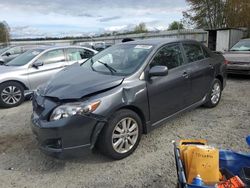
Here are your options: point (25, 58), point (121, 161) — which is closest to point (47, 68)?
point (25, 58)

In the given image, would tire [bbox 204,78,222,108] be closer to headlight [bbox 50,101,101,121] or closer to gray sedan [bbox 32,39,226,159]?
gray sedan [bbox 32,39,226,159]

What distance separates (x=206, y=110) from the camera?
5.60 m

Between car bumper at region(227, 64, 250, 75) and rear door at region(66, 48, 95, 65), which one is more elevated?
rear door at region(66, 48, 95, 65)

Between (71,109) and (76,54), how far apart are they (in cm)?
505

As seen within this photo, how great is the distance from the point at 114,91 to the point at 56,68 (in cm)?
427

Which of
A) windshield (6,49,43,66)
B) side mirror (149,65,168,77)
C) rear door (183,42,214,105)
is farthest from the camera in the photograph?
windshield (6,49,43,66)

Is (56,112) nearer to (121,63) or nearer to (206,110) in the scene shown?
(121,63)

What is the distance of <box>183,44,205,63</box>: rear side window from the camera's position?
4887mm

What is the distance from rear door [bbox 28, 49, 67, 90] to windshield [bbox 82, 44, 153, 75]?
8.68 feet

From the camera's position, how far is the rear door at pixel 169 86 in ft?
13.1

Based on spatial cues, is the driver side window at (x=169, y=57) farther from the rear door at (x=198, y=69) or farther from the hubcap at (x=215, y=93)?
the hubcap at (x=215, y=93)

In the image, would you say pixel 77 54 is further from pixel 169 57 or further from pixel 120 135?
pixel 120 135

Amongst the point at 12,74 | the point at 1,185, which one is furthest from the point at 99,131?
the point at 12,74

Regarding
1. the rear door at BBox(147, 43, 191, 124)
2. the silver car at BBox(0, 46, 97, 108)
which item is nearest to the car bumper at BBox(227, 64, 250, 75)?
the rear door at BBox(147, 43, 191, 124)
